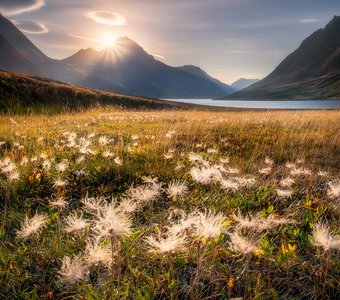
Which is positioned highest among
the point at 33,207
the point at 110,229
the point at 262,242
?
the point at 110,229

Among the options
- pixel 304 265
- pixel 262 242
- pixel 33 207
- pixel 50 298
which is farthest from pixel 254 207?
pixel 33 207

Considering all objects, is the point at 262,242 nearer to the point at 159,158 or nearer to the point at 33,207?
the point at 33,207

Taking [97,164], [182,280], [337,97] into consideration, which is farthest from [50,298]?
[337,97]

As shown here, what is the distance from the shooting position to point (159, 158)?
6355 millimetres

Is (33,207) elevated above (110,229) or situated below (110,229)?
below

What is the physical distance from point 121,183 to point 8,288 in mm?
2926

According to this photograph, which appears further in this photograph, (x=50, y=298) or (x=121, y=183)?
(x=121, y=183)

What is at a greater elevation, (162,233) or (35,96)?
(35,96)

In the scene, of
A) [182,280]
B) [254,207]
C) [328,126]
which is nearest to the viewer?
[182,280]

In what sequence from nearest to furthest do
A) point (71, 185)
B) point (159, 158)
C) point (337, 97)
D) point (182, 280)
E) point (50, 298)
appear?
point (50, 298)
point (182, 280)
point (71, 185)
point (159, 158)
point (337, 97)

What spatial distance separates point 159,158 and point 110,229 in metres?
4.86

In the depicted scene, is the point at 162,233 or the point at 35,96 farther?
the point at 35,96

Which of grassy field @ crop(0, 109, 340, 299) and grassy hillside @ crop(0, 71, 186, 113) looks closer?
grassy field @ crop(0, 109, 340, 299)

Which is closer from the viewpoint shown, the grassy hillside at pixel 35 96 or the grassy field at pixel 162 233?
the grassy field at pixel 162 233
